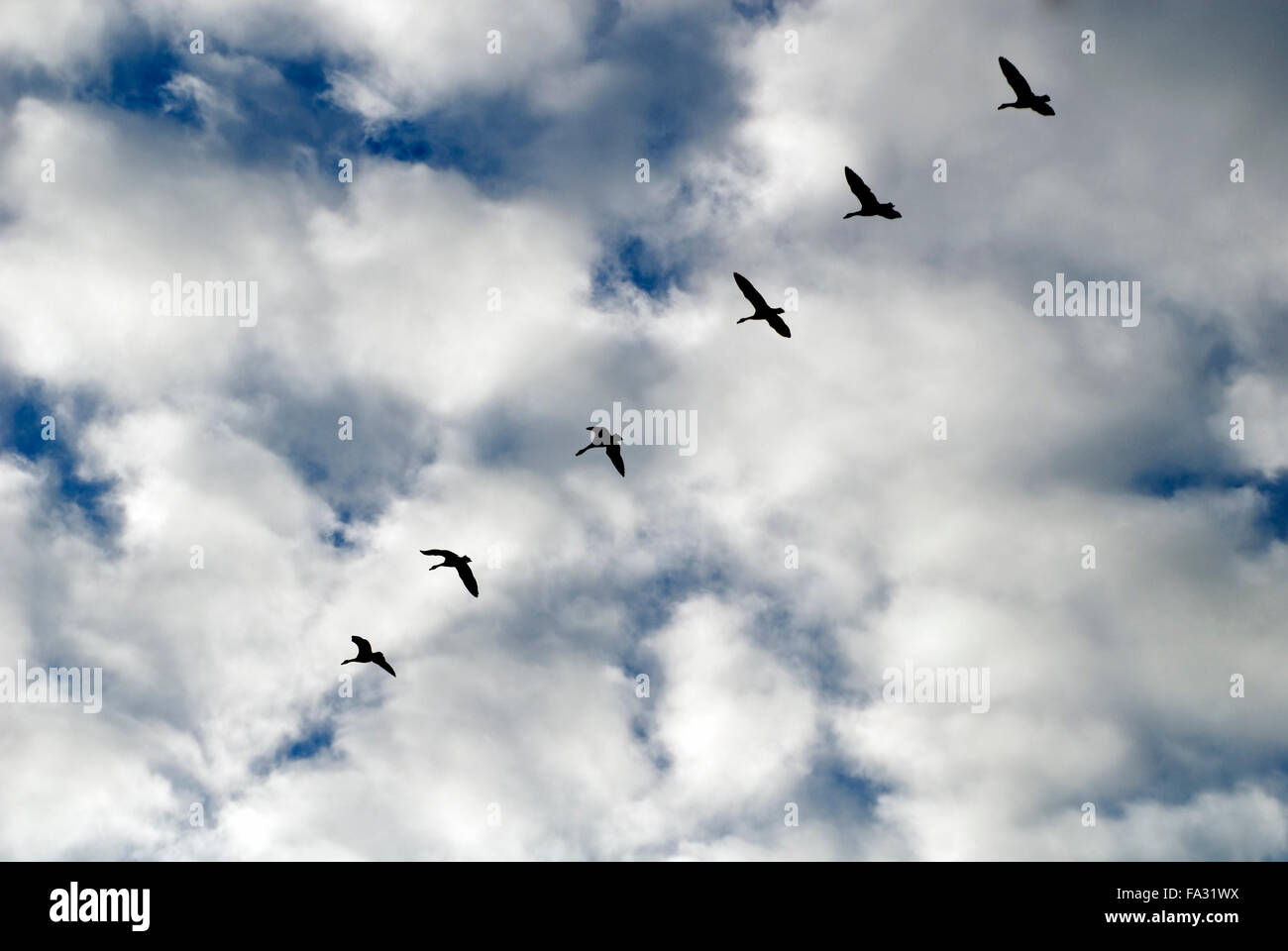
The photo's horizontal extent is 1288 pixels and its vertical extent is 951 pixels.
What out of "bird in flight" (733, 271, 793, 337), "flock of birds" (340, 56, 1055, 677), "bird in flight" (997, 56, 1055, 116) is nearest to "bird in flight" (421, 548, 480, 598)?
"flock of birds" (340, 56, 1055, 677)

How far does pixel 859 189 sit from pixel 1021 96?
21.8 ft

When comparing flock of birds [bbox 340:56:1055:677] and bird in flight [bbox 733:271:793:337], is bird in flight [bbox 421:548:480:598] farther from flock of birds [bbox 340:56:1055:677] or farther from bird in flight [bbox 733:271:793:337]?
bird in flight [bbox 733:271:793:337]

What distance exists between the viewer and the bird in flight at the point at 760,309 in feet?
136

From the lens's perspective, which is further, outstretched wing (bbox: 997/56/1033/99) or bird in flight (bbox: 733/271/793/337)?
bird in flight (bbox: 733/271/793/337)

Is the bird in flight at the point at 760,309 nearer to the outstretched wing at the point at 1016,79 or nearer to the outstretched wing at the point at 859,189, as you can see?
the outstretched wing at the point at 859,189

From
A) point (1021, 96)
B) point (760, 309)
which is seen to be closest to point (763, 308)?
point (760, 309)

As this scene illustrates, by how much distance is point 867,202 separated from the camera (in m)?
38.3

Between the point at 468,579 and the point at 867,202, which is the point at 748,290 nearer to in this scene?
the point at 867,202

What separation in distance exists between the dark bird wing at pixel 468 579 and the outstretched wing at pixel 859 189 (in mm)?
22362

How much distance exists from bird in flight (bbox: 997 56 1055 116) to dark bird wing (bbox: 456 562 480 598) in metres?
28.3

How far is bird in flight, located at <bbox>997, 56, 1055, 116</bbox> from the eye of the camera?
3575cm

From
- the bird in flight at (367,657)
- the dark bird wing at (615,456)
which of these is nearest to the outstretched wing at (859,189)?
the dark bird wing at (615,456)
